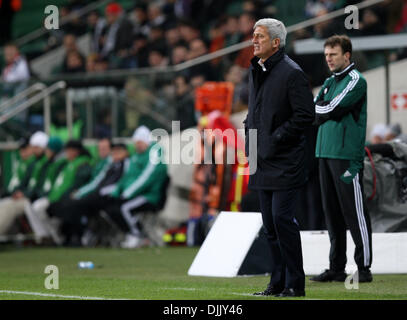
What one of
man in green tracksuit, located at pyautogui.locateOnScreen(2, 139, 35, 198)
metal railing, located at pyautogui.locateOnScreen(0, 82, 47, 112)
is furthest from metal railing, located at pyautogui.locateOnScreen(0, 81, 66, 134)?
man in green tracksuit, located at pyautogui.locateOnScreen(2, 139, 35, 198)

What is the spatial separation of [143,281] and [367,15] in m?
5.78

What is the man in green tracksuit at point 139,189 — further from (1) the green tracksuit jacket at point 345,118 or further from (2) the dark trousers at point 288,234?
(2) the dark trousers at point 288,234

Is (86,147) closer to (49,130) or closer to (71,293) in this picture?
(49,130)

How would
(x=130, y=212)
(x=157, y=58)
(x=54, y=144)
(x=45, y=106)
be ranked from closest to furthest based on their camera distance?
(x=130, y=212) → (x=54, y=144) → (x=45, y=106) → (x=157, y=58)

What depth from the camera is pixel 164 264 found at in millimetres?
11609

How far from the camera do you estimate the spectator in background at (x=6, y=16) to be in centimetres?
2380

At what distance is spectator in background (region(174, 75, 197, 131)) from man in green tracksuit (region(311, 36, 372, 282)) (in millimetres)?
6450

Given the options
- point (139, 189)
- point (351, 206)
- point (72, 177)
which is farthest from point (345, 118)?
point (72, 177)

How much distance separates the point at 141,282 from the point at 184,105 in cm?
632

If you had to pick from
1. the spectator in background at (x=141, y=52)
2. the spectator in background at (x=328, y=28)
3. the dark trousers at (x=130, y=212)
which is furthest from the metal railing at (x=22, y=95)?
the spectator in background at (x=328, y=28)

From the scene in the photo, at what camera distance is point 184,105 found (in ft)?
50.0

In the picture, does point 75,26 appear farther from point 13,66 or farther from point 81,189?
point 81,189

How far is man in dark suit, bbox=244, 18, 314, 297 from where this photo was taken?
7391 millimetres

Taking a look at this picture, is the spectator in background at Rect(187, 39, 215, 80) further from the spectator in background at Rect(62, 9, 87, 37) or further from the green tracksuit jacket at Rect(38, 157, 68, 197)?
the spectator in background at Rect(62, 9, 87, 37)
